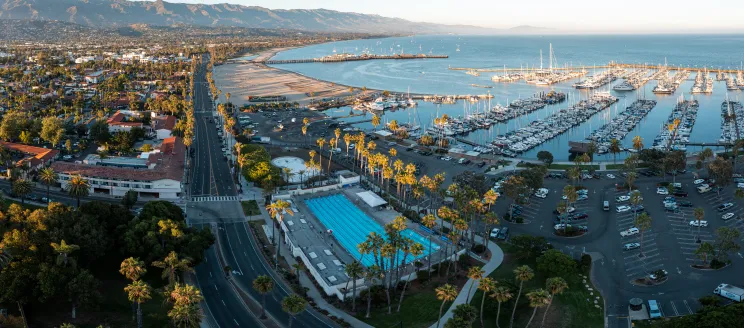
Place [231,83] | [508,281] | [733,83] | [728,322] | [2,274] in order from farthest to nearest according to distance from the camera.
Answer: [231,83] → [733,83] → [508,281] → [2,274] → [728,322]

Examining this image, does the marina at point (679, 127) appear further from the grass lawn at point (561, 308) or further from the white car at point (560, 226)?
the grass lawn at point (561, 308)

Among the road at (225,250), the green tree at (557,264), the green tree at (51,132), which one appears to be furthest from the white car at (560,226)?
the green tree at (51,132)

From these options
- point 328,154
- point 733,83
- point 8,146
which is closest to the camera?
point 8,146

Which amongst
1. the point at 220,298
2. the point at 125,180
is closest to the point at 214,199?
the point at 125,180

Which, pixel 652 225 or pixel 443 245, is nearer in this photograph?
pixel 443 245

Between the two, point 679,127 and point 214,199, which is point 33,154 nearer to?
point 214,199

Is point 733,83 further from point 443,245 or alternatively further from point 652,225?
point 443,245

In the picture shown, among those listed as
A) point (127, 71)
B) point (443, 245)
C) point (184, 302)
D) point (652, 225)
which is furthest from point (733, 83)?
point (127, 71)
